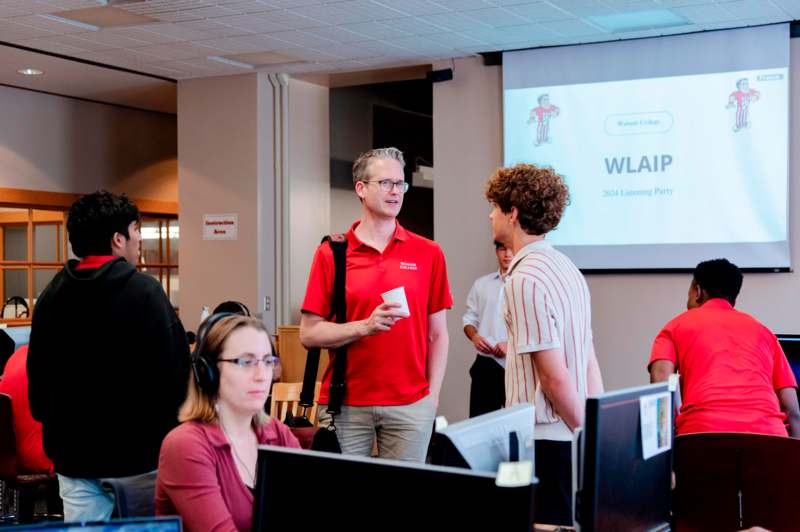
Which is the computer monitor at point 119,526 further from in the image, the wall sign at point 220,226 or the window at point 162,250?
the window at point 162,250

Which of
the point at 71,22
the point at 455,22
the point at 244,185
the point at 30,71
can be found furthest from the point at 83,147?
A: the point at 455,22

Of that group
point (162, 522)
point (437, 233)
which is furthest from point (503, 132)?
point (162, 522)

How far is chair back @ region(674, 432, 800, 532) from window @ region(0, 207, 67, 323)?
22.2 feet

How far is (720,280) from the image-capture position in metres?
3.80

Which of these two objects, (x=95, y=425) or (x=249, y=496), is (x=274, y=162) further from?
(x=249, y=496)

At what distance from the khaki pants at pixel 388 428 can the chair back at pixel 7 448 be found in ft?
5.52

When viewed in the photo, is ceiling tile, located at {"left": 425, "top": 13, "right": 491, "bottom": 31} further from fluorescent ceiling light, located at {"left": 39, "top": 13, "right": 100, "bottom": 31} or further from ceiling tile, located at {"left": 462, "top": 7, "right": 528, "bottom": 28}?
fluorescent ceiling light, located at {"left": 39, "top": 13, "right": 100, "bottom": 31}

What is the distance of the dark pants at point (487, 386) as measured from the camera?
5.98 meters

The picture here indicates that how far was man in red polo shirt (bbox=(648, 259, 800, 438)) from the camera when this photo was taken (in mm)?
3639

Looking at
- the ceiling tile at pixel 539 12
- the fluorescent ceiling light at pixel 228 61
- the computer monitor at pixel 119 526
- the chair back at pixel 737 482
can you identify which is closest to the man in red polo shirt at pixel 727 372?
the chair back at pixel 737 482

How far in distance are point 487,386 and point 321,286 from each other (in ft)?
8.90

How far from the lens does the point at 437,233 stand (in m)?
7.57

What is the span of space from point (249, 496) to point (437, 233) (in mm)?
5374

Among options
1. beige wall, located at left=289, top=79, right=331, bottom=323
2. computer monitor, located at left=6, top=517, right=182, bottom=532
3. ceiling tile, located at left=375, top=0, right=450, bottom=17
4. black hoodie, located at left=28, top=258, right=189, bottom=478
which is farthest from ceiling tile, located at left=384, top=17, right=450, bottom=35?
computer monitor, located at left=6, top=517, right=182, bottom=532
